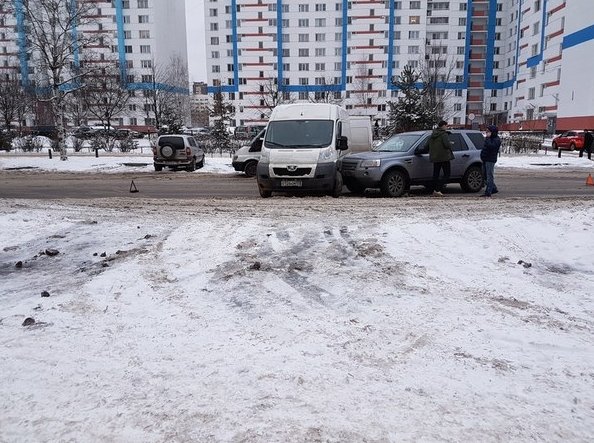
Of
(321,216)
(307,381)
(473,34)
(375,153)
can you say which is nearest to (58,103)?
(375,153)

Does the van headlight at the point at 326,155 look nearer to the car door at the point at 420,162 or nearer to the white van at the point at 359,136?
the car door at the point at 420,162

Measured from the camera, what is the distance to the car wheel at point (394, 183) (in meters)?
11.9

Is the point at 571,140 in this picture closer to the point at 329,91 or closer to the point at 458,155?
the point at 458,155

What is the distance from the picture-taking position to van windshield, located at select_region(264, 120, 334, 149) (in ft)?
38.4

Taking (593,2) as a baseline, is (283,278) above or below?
below

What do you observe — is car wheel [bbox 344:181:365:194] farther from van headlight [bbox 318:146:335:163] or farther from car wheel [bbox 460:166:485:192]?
car wheel [bbox 460:166:485:192]

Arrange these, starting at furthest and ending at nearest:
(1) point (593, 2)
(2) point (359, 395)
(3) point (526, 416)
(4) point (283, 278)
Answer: (1) point (593, 2)
(4) point (283, 278)
(2) point (359, 395)
(3) point (526, 416)

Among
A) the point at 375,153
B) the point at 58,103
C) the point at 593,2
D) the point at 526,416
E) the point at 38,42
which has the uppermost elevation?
the point at 593,2

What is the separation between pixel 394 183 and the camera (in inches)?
474

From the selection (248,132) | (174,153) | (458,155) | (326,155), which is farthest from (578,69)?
(326,155)

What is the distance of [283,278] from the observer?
534 centimetres

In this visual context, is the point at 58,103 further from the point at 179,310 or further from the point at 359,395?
the point at 359,395

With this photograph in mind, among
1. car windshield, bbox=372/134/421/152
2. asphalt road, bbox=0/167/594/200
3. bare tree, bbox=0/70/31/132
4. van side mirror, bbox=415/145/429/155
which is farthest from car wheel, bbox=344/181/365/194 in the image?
bare tree, bbox=0/70/31/132

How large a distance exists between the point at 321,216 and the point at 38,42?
2410 centimetres
